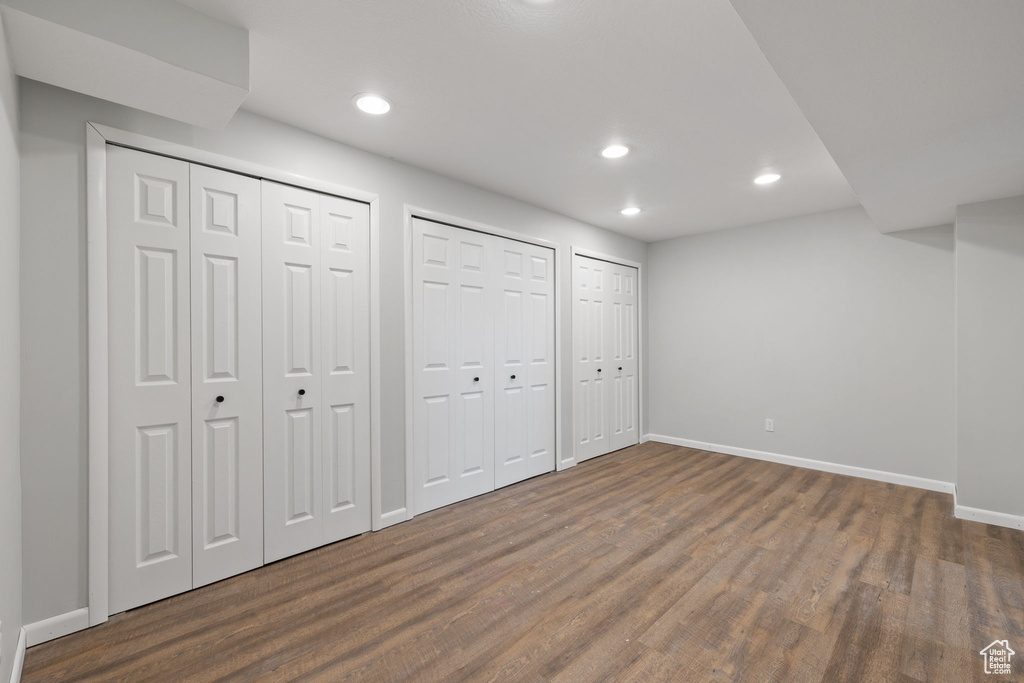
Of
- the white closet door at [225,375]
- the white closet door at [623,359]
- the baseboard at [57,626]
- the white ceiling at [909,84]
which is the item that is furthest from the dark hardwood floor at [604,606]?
the white ceiling at [909,84]

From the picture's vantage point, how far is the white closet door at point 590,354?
4582mm

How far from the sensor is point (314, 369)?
8.71ft

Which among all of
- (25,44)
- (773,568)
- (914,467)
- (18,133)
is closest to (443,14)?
(25,44)

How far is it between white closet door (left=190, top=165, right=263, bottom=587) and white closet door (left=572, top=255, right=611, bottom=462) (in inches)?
116

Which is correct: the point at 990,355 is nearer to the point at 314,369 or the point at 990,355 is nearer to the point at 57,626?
the point at 314,369

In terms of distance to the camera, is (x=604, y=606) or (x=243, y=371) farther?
(x=243, y=371)

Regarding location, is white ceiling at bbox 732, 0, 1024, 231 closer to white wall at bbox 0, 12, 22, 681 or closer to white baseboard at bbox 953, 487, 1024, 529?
white baseboard at bbox 953, 487, 1024, 529

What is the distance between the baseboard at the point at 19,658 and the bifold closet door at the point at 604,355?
3.81m

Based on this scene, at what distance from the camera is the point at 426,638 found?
74.0 inches

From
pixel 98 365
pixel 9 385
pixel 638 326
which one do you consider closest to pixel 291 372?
pixel 98 365

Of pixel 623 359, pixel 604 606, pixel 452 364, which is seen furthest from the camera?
pixel 623 359

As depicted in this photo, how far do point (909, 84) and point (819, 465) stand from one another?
370cm

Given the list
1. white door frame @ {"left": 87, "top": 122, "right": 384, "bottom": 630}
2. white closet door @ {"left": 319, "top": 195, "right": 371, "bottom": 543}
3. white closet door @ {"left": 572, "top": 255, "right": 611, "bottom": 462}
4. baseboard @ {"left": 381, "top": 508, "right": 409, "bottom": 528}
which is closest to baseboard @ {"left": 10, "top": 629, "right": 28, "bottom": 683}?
white door frame @ {"left": 87, "top": 122, "right": 384, "bottom": 630}

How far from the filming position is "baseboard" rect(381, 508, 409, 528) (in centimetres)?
296
